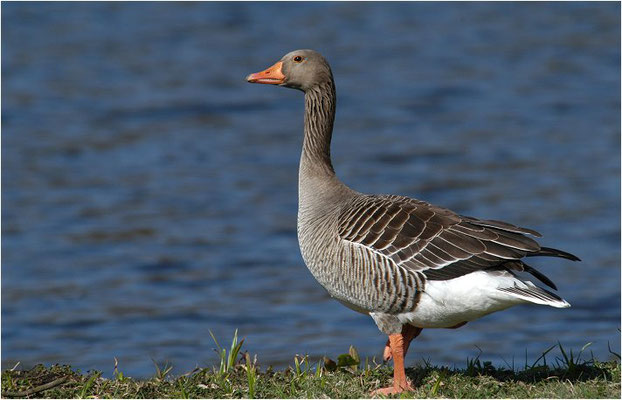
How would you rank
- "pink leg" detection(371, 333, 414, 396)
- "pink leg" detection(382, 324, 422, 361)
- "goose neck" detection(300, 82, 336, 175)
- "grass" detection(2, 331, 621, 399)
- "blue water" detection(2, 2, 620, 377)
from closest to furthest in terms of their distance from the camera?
1. "grass" detection(2, 331, 621, 399)
2. "pink leg" detection(371, 333, 414, 396)
3. "pink leg" detection(382, 324, 422, 361)
4. "goose neck" detection(300, 82, 336, 175)
5. "blue water" detection(2, 2, 620, 377)

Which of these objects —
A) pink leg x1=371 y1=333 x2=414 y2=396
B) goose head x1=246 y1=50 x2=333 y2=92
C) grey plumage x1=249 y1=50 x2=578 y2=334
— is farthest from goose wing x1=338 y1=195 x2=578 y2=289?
goose head x1=246 y1=50 x2=333 y2=92

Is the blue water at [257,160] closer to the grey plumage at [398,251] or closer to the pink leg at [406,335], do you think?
the pink leg at [406,335]

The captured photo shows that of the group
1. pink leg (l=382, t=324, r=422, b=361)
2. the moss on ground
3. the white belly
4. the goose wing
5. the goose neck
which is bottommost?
the moss on ground

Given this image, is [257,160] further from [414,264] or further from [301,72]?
[414,264]

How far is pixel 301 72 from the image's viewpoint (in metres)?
8.40

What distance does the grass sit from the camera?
6.70 metres

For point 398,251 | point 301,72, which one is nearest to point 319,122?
point 301,72

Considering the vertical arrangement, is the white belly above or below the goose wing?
below

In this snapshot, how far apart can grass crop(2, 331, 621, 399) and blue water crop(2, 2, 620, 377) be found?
3004 millimetres

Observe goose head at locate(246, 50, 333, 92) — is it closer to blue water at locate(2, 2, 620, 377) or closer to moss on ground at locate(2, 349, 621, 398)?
moss on ground at locate(2, 349, 621, 398)

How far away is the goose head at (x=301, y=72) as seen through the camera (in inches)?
330

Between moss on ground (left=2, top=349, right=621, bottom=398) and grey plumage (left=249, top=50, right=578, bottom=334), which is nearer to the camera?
moss on ground (left=2, top=349, right=621, bottom=398)

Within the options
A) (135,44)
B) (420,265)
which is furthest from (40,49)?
(420,265)

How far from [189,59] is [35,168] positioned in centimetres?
631
